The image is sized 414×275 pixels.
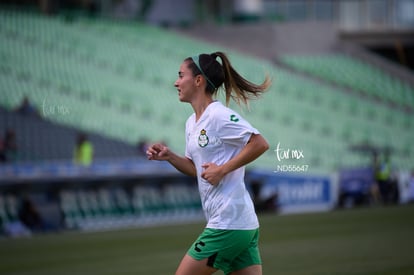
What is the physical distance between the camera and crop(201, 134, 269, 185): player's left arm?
6445 mm

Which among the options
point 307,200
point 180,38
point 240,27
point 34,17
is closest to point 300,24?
point 240,27

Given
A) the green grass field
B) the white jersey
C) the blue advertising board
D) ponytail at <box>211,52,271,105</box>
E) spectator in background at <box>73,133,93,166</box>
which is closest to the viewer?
the white jersey

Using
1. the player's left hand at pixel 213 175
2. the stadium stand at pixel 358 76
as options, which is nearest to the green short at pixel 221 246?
the player's left hand at pixel 213 175

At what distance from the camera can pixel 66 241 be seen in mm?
18922

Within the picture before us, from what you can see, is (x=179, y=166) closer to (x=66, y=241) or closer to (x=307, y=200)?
(x=66, y=241)

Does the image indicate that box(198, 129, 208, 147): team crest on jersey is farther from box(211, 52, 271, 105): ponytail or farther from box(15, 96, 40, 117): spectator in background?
box(15, 96, 40, 117): spectator in background

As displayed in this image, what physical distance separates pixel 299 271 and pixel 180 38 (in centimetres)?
2762

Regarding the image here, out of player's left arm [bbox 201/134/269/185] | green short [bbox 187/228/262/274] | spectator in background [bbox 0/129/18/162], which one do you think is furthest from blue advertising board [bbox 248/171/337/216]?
player's left arm [bbox 201/134/269/185]

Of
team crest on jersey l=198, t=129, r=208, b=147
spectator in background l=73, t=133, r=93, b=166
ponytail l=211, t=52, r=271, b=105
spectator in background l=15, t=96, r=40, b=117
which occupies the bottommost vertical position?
spectator in background l=73, t=133, r=93, b=166

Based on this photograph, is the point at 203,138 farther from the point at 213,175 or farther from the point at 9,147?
the point at 9,147

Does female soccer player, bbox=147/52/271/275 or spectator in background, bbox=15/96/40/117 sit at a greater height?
female soccer player, bbox=147/52/271/275

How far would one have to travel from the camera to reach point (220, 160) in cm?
664

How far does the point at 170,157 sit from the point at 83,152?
17.5 metres

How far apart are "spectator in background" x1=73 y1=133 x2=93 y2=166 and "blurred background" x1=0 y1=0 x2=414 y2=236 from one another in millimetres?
49
